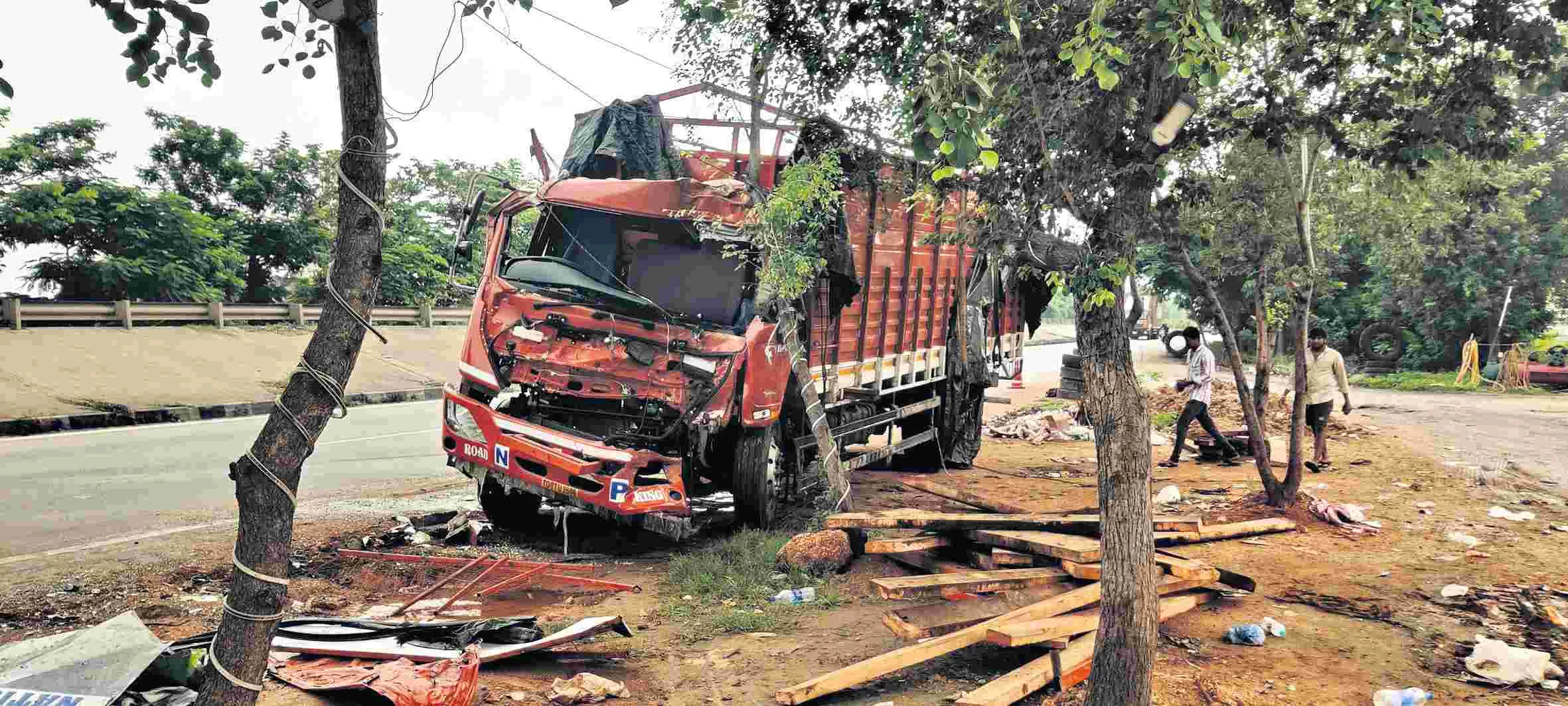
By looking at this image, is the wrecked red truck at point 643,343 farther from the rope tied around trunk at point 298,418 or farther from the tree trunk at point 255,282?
the tree trunk at point 255,282

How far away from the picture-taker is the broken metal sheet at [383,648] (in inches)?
161

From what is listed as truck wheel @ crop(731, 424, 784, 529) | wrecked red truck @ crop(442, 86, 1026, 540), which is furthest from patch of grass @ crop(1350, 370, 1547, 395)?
truck wheel @ crop(731, 424, 784, 529)

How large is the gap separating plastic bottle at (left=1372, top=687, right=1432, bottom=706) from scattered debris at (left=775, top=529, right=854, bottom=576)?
3.21 meters

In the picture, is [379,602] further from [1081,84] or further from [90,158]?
[90,158]

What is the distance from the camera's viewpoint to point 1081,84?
13.7 feet

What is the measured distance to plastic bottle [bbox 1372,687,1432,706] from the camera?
411 centimetres

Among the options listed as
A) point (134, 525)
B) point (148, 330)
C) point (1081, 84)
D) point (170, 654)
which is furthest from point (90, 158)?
point (1081, 84)

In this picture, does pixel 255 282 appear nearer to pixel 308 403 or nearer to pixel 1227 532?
pixel 1227 532

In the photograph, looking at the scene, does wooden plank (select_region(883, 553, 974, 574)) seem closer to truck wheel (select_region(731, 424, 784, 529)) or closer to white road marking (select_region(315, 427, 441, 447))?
truck wheel (select_region(731, 424, 784, 529))

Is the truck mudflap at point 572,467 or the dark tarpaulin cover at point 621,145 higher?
the dark tarpaulin cover at point 621,145

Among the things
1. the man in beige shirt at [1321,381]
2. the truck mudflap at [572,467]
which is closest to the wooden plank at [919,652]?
the truck mudflap at [572,467]

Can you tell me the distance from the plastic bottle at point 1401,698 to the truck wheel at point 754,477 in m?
4.25

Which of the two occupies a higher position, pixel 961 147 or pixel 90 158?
pixel 90 158

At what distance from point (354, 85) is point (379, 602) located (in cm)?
364
